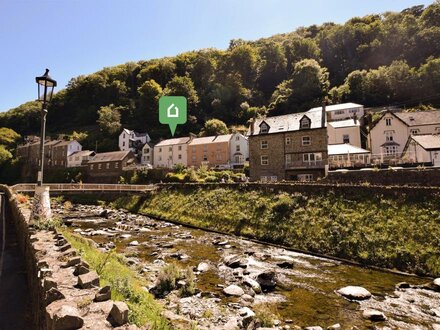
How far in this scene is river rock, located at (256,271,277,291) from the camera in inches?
576

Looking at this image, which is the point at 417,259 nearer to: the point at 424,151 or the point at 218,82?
the point at 424,151

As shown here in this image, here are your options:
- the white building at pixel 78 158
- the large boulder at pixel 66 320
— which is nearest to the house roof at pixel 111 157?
the white building at pixel 78 158

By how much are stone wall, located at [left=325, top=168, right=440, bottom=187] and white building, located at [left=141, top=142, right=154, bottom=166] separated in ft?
193

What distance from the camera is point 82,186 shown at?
48.7 m

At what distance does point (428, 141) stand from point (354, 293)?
3358 cm

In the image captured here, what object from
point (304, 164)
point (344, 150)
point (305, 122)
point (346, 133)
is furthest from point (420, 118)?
point (304, 164)

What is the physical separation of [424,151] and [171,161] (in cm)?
5740

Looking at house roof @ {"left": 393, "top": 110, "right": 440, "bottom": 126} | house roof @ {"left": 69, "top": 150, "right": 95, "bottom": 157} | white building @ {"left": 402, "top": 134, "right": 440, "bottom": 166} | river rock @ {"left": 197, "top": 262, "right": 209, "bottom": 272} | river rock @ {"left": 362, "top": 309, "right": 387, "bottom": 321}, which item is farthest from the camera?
house roof @ {"left": 69, "top": 150, "right": 95, "bottom": 157}

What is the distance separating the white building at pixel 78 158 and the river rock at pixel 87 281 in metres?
83.2

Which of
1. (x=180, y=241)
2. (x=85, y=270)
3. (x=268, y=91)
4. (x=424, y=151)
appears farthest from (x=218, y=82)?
(x=85, y=270)

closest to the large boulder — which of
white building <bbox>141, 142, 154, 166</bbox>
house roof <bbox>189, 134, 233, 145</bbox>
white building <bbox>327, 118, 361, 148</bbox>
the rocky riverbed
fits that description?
the rocky riverbed

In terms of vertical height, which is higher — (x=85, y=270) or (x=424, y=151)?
(x=424, y=151)

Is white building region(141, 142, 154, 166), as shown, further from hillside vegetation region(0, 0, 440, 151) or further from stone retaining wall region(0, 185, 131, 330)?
stone retaining wall region(0, 185, 131, 330)

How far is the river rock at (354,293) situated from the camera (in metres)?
13.1
